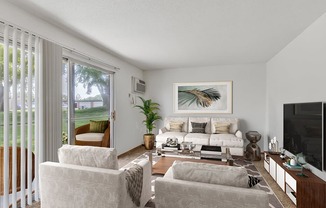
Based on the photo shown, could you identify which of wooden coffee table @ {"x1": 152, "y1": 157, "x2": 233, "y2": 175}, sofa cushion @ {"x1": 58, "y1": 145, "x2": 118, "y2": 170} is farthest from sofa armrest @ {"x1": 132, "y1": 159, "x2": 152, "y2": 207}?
wooden coffee table @ {"x1": 152, "y1": 157, "x2": 233, "y2": 175}

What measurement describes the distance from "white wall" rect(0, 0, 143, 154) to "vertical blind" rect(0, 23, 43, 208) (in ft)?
0.46

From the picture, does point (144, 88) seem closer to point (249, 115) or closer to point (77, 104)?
point (77, 104)

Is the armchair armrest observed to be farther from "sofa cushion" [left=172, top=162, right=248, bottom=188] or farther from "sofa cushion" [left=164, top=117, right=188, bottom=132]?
"sofa cushion" [left=172, top=162, right=248, bottom=188]

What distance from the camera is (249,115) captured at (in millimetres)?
4926

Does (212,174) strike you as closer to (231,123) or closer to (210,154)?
(210,154)

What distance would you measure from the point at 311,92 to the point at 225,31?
1.54m

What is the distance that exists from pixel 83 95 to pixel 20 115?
1.34 meters

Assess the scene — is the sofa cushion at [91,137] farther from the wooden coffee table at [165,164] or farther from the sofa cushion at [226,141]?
the sofa cushion at [226,141]

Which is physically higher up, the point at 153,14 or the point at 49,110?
the point at 153,14

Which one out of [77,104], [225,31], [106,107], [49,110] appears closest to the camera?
[49,110]

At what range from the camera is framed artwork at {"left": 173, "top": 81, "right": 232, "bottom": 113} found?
508 cm

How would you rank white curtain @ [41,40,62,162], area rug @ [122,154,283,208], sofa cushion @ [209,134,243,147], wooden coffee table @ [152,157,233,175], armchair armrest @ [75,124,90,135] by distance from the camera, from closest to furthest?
area rug @ [122,154,283,208], white curtain @ [41,40,62,162], wooden coffee table @ [152,157,233,175], armchair armrest @ [75,124,90,135], sofa cushion @ [209,134,243,147]

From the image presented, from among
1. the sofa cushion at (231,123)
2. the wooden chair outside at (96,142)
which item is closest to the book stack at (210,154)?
the sofa cushion at (231,123)

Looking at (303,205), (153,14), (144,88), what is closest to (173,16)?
(153,14)
